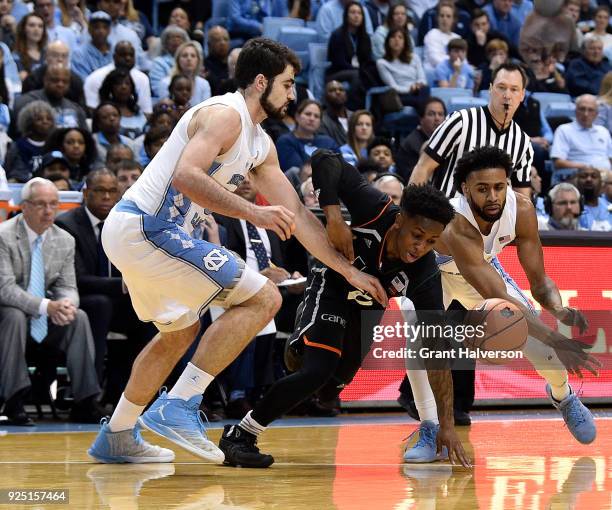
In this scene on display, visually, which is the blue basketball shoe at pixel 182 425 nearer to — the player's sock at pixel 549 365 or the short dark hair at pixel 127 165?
the player's sock at pixel 549 365

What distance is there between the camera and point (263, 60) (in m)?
5.29

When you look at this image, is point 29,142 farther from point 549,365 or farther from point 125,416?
point 549,365

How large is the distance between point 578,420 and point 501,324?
644 millimetres

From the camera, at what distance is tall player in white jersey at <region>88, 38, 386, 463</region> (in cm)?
514

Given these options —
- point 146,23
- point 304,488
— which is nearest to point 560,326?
point 304,488

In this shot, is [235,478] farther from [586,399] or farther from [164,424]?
[586,399]

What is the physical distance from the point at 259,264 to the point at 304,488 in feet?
12.4

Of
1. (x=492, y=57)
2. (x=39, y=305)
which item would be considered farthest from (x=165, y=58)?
(x=39, y=305)

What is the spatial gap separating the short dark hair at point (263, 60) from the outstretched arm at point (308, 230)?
366 mm

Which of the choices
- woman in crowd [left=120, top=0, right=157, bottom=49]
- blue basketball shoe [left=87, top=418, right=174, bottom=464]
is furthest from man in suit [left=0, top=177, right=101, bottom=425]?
woman in crowd [left=120, top=0, right=157, bottom=49]

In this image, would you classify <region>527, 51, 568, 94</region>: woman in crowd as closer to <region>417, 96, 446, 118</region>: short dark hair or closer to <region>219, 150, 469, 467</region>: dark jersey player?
<region>417, 96, 446, 118</region>: short dark hair

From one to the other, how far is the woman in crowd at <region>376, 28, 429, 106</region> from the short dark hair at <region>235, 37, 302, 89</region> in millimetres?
7905

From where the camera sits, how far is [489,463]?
561 cm

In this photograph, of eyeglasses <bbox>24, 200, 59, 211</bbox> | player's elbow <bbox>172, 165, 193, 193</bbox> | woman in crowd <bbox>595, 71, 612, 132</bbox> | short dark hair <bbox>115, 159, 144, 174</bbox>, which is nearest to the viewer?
player's elbow <bbox>172, 165, 193, 193</bbox>
